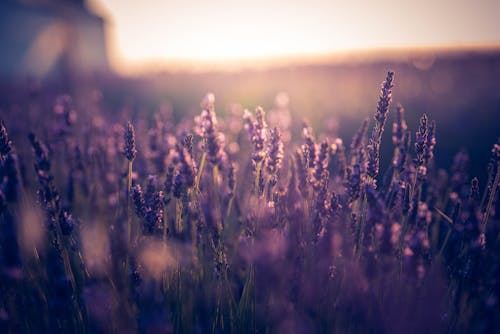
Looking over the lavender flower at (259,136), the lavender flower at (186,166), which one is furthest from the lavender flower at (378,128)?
the lavender flower at (186,166)

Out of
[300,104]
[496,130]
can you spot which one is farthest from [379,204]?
[300,104]

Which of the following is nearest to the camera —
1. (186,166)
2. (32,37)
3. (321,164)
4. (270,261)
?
(270,261)

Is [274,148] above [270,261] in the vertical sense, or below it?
above

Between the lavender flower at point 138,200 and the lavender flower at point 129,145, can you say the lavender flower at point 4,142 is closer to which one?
the lavender flower at point 129,145

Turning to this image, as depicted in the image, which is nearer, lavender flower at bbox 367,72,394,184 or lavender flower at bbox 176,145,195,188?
lavender flower at bbox 176,145,195,188

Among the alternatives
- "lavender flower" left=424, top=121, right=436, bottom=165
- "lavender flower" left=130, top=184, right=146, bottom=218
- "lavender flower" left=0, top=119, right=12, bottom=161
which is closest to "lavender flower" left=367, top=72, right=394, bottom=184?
"lavender flower" left=424, top=121, right=436, bottom=165

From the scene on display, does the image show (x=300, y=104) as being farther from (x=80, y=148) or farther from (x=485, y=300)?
(x=485, y=300)

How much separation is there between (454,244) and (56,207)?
1.60 metres

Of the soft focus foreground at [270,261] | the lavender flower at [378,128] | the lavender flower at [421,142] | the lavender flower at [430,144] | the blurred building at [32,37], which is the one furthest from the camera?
the blurred building at [32,37]

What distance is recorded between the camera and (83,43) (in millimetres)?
26438

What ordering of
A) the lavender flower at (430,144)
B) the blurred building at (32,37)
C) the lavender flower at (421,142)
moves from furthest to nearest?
the blurred building at (32,37), the lavender flower at (430,144), the lavender flower at (421,142)

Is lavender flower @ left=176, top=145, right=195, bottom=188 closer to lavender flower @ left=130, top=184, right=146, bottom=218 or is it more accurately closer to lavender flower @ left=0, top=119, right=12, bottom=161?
lavender flower @ left=130, top=184, right=146, bottom=218

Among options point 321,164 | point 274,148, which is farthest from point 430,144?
point 274,148

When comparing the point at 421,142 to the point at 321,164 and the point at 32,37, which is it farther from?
the point at 32,37
